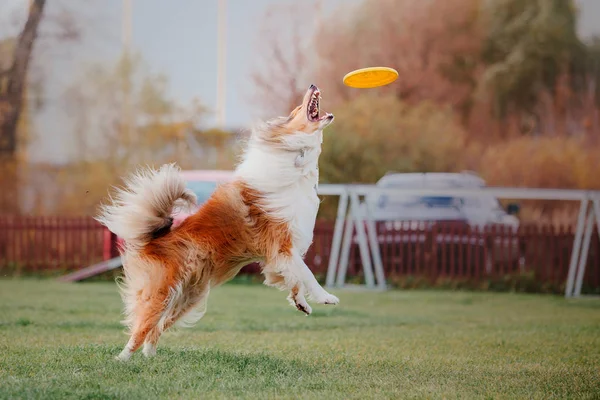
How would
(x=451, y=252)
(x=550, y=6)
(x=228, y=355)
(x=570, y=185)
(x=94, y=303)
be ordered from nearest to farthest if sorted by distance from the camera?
(x=228, y=355) < (x=94, y=303) < (x=451, y=252) < (x=570, y=185) < (x=550, y=6)

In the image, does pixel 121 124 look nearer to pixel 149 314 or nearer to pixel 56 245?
pixel 56 245

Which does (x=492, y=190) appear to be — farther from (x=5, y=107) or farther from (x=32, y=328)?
(x=5, y=107)

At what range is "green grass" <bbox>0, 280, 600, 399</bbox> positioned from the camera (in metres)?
5.62

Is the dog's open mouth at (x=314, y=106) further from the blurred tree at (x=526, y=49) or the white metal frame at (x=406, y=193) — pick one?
the blurred tree at (x=526, y=49)

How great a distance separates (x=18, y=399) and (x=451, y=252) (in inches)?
454

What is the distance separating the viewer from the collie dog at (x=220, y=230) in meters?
6.32

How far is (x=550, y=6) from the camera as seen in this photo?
24.4 m

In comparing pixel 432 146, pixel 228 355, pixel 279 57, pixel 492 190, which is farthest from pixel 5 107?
pixel 228 355

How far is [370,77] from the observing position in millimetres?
7770

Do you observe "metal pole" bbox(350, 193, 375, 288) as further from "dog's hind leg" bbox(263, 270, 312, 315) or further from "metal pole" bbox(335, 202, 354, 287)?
"dog's hind leg" bbox(263, 270, 312, 315)

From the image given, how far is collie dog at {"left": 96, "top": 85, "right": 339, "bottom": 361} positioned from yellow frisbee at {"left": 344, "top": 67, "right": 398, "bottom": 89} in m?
1.06

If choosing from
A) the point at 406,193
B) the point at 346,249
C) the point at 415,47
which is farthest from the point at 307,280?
the point at 415,47

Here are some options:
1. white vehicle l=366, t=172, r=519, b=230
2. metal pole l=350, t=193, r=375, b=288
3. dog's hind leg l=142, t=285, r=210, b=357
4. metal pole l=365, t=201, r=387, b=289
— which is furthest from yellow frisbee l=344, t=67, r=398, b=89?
white vehicle l=366, t=172, r=519, b=230

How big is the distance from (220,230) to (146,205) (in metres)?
0.58
